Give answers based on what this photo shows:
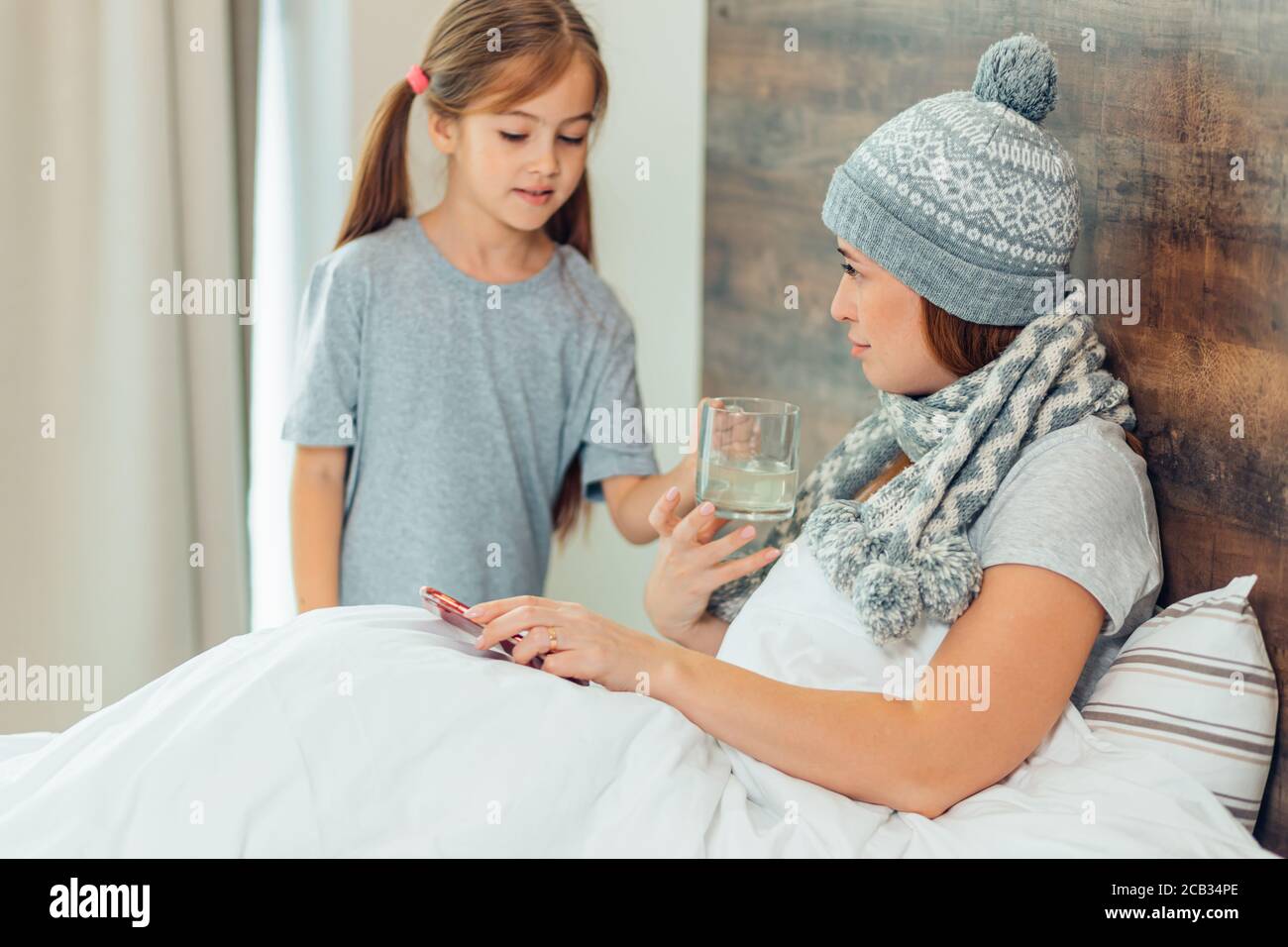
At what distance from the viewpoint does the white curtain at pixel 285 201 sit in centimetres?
240

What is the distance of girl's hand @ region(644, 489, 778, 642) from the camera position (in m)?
1.47

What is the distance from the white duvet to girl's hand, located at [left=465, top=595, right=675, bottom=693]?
68 mm

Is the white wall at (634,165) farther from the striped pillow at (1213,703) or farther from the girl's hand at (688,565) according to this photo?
the striped pillow at (1213,703)

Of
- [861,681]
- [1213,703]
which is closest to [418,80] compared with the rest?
[861,681]

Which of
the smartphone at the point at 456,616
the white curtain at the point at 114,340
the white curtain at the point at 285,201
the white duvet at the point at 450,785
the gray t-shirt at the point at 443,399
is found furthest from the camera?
the white curtain at the point at 285,201

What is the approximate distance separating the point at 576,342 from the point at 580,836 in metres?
1.08

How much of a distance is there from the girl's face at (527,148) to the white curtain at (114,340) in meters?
0.57

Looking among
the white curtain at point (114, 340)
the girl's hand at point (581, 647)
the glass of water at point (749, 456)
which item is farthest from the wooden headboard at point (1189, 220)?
the white curtain at point (114, 340)

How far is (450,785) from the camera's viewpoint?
1030mm

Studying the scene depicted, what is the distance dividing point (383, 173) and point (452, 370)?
333mm

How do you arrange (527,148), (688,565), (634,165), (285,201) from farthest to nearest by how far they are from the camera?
(634,165) < (285,201) < (527,148) < (688,565)
